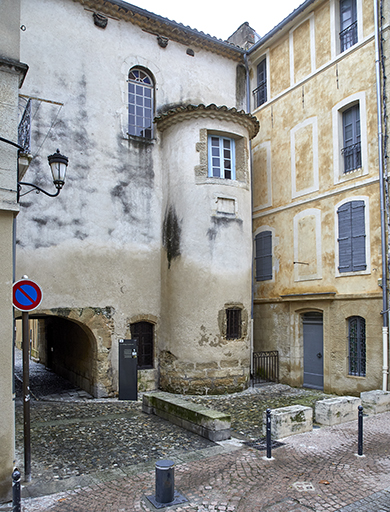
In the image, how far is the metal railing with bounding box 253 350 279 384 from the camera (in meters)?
13.2

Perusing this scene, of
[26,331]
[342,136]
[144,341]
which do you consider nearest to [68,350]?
[144,341]

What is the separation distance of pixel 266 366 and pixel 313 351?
1902 mm

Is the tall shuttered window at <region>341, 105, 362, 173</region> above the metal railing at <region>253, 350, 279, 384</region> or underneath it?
above

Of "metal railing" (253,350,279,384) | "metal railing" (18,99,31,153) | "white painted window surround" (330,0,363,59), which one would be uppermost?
"white painted window surround" (330,0,363,59)

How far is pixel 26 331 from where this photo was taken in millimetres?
5555

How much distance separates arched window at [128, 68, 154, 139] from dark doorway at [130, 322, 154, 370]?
18.6 feet

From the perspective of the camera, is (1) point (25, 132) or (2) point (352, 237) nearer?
(1) point (25, 132)

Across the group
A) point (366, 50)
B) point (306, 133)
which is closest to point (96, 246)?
point (306, 133)

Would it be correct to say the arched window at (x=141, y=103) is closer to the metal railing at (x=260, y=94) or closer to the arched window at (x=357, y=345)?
the metal railing at (x=260, y=94)

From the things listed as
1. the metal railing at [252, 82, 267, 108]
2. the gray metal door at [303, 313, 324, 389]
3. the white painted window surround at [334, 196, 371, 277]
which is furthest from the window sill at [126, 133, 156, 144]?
the gray metal door at [303, 313, 324, 389]

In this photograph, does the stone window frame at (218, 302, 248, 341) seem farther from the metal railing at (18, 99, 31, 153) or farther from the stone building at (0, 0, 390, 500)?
the metal railing at (18, 99, 31, 153)

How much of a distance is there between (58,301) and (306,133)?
8.69m

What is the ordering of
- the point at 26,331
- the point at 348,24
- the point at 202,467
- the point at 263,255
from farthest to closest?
the point at 263,255, the point at 348,24, the point at 202,467, the point at 26,331

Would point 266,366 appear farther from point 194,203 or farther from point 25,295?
point 25,295
